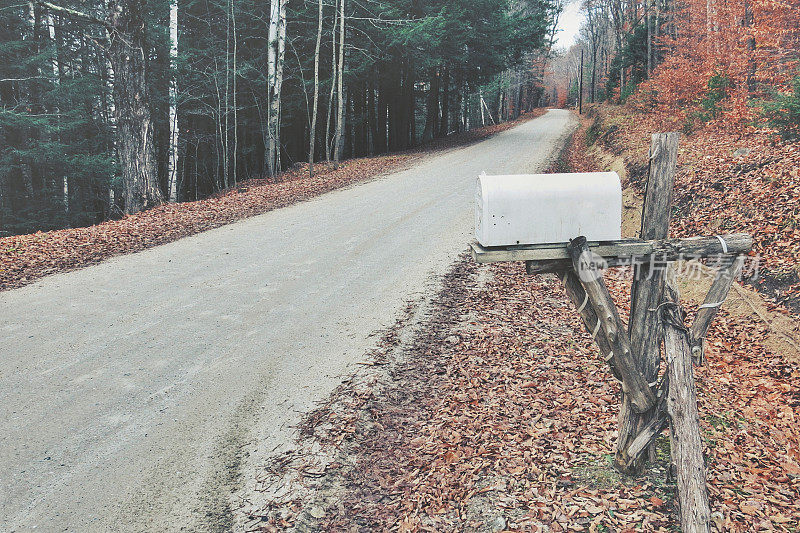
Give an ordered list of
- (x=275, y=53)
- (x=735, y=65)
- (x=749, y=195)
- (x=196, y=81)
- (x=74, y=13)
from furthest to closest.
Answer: (x=196, y=81)
(x=275, y=53)
(x=735, y=65)
(x=74, y=13)
(x=749, y=195)

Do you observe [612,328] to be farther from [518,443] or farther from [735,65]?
[735,65]

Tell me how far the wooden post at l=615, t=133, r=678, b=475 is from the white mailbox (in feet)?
1.38

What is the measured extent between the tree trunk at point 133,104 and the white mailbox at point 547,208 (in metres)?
13.1

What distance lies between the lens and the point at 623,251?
3.68m

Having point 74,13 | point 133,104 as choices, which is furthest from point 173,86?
point 74,13

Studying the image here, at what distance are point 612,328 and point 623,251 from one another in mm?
578

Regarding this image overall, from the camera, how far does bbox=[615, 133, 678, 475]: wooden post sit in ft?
12.4

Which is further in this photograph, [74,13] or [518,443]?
[74,13]

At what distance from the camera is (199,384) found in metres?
5.67

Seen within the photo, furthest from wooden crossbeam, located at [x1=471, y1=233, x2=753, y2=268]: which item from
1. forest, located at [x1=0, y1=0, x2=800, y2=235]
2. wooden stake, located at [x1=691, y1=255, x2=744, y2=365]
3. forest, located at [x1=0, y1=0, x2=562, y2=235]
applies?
forest, located at [x1=0, y1=0, x2=562, y2=235]

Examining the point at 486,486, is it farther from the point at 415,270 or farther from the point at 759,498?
the point at 415,270

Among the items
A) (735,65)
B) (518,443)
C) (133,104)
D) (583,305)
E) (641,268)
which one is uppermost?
(735,65)

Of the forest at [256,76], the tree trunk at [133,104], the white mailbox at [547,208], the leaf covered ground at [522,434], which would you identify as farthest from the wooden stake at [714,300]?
the tree trunk at [133,104]

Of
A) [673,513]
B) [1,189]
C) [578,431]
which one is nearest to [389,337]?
[578,431]
